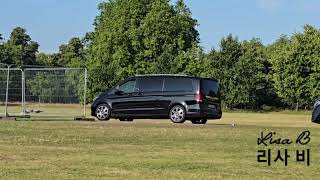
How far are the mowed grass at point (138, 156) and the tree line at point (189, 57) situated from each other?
5194cm

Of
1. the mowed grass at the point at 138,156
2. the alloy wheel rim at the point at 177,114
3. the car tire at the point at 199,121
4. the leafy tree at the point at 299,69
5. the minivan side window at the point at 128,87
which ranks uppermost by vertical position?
the leafy tree at the point at 299,69

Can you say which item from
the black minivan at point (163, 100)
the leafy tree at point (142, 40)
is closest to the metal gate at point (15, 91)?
the black minivan at point (163, 100)

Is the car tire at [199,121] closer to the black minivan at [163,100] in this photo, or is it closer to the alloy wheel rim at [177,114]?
the black minivan at [163,100]

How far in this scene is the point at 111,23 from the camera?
82.2 meters

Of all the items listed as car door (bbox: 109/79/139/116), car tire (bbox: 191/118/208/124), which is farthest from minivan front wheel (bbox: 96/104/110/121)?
car tire (bbox: 191/118/208/124)

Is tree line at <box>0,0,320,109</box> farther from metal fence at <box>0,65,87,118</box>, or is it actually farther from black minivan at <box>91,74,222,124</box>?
black minivan at <box>91,74,222,124</box>

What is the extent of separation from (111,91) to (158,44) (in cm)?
5204

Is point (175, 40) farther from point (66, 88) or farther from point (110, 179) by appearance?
point (110, 179)

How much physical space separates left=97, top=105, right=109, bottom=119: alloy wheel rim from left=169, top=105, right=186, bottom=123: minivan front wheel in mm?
2793

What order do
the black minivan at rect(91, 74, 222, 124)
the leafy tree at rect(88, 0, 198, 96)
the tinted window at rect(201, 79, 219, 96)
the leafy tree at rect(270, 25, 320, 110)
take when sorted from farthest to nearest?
the leafy tree at rect(88, 0, 198, 96), the leafy tree at rect(270, 25, 320, 110), the tinted window at rect(201, 79, 219, 96), the black minivan at rect(91, 74, 222, 124)

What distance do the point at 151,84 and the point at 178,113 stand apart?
1.71 metres

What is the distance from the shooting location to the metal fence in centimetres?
3155

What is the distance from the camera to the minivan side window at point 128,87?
2642 centimetres

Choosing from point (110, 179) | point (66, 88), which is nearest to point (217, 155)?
point (110, 179)
